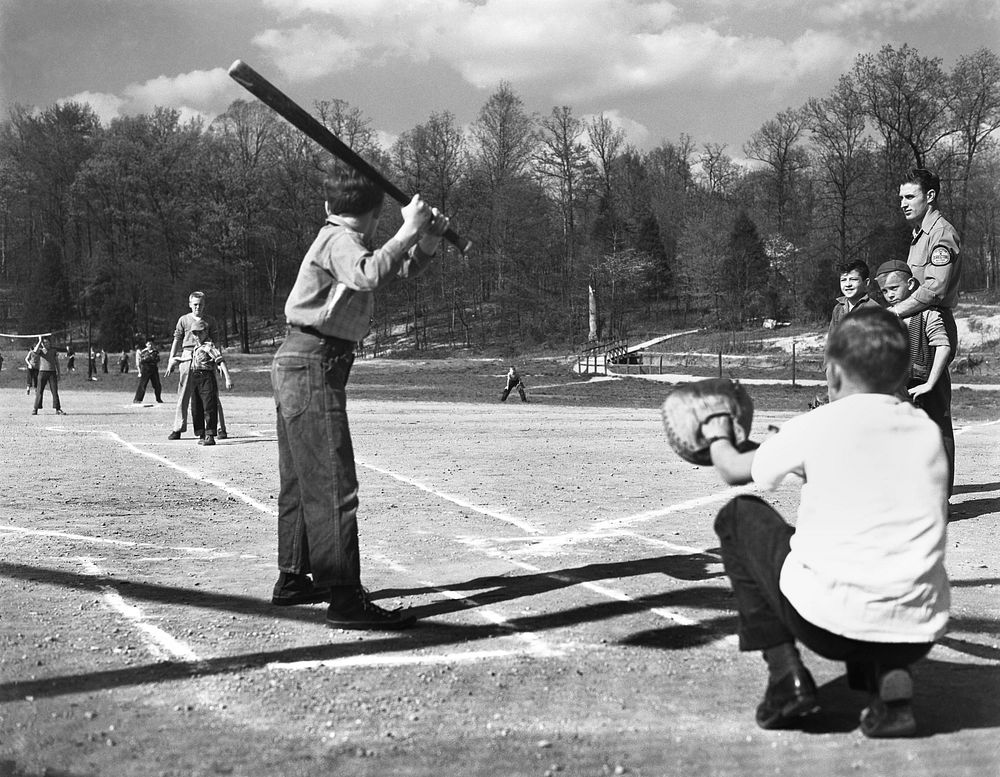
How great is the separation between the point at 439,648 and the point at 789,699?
1.68m

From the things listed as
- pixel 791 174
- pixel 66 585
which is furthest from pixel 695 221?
pixel 66 585

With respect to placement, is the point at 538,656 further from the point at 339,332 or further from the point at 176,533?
the point at 176,533

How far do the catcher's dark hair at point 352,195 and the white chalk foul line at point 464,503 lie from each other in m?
3.23

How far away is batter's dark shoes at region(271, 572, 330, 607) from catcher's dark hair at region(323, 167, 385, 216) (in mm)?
1836

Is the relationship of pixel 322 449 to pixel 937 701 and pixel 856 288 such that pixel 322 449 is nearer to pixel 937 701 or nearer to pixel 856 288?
pixel 937 701

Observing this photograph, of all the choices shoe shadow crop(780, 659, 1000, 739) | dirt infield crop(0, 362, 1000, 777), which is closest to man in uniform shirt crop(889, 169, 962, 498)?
dirt infield crop(0, 362, 1000, 777)

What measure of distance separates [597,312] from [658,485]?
164 feet

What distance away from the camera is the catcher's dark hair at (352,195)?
501 cm

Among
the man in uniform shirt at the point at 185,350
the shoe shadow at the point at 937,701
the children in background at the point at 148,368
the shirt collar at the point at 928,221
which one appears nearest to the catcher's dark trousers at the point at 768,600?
the shoe shadow at the point at 937,701

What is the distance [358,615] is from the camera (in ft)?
16.2

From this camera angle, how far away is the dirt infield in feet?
11.0

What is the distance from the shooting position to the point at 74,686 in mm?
4043

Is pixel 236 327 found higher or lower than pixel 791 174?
lower

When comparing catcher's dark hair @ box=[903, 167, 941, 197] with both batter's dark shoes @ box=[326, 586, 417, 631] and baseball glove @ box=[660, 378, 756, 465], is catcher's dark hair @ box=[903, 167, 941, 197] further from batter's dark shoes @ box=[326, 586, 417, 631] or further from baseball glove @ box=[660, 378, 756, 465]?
batter's dark shoes @ box=[326, 586, 417, 631]
